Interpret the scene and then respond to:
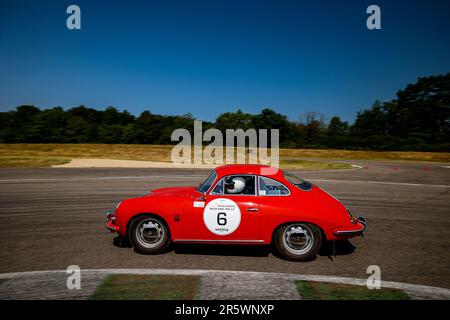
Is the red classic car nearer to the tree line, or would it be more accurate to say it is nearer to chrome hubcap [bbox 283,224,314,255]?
chrome hubcap [bbox 283,224,314,255]

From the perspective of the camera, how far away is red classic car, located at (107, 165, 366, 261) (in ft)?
15.2

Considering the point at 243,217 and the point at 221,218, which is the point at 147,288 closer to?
the point at 221,218

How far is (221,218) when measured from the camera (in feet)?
15.5

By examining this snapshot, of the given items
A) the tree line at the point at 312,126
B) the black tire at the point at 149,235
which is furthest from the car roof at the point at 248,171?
the tree line at the point at 312,126

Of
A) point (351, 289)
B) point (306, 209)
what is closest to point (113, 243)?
point (306, 209)

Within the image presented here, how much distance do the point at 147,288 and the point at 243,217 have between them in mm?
1719

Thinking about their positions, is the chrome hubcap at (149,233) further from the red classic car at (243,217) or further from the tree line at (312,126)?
the tree line at (312,126)

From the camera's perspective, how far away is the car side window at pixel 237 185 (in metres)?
4.87

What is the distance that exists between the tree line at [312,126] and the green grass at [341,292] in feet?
157

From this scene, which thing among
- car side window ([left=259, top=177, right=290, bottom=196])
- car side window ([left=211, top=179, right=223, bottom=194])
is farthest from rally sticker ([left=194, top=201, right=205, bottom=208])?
car side window ([left=259, top=177, right=290, bottom=196])

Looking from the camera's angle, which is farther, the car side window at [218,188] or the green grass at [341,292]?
the car side window at [218,188]

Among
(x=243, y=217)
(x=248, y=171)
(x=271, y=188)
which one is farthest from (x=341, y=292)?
A: (x=248, y=171)
